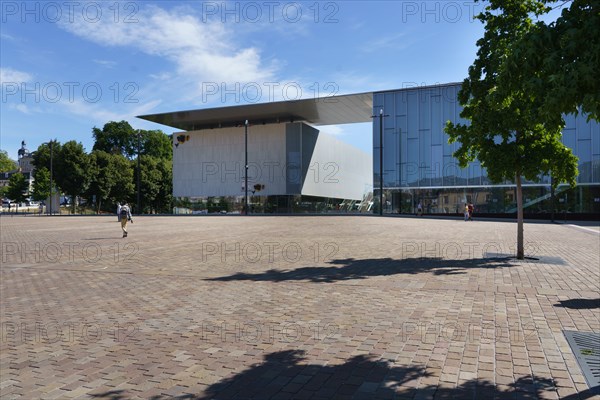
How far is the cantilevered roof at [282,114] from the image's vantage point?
53.3m

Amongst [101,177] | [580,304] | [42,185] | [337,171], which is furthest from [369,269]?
[337,171]

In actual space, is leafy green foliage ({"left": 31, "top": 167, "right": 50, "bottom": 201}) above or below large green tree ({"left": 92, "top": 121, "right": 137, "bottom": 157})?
below

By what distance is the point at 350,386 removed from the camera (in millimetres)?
3936

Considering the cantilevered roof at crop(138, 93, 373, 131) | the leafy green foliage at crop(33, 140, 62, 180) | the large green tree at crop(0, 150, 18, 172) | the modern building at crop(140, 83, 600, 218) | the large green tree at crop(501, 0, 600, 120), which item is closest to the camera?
the large green tree at crop(501, 0, 600, 120)

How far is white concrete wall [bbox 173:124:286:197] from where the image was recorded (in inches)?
2431

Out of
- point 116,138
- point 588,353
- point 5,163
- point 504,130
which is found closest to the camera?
point 588,353

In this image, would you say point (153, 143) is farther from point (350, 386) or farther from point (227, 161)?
point (350, 386)

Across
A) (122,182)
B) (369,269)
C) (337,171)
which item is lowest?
(369,269)

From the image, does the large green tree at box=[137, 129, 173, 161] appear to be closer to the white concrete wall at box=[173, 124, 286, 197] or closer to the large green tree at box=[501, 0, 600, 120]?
the white concrete wall at box=[173, 124, 286, 197]

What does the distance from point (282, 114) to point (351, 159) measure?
2328 centimetres

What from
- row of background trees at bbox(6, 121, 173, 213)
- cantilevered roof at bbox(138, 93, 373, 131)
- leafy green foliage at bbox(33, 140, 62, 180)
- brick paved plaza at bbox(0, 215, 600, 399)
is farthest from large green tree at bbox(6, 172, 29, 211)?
brick paved plaza at bbox(0, 215, 600, 399)

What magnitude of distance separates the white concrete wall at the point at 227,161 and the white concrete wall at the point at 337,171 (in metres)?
4.77

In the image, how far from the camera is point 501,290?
7.88 metres

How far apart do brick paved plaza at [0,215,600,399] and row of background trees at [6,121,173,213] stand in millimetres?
51724
